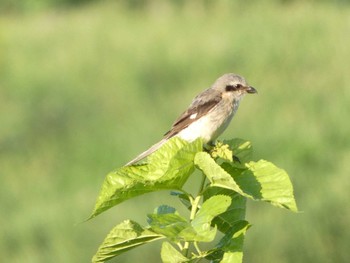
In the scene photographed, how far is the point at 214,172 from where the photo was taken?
107 inches

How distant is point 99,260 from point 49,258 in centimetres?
1049

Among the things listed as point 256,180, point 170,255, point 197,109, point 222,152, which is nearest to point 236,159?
point 222,152

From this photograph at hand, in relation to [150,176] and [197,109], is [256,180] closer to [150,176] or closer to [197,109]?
[150,176]

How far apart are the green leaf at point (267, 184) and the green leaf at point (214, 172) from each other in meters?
0.05

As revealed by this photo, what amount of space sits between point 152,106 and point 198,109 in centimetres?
1226

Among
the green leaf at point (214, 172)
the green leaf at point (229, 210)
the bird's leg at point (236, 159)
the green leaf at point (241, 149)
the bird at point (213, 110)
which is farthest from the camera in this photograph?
the bird at point (213, 110)

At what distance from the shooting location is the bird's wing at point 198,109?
5.48 meters

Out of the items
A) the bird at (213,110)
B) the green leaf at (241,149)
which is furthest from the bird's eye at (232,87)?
the green leaf at (241,149)

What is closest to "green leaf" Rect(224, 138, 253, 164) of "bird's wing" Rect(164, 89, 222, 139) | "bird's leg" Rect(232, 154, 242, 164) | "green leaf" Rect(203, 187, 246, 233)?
"bird's leg" Rect(232, 154, 242, 164)

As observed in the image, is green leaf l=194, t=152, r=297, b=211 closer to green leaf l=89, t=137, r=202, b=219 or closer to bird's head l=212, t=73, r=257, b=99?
green leaf l=89, t=137, r=202, b=219

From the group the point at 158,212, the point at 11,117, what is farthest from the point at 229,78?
the point at 11,117

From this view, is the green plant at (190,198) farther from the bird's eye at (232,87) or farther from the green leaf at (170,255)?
the bird's eye at (232,87)

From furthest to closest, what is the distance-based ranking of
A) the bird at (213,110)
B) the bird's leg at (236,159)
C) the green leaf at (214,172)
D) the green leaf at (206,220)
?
the bird at (213,110) < the bird's leg at (236,159) < the green leaf at (214,172) < the green leaf at (206,220)

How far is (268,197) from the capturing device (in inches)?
105
